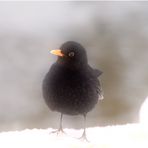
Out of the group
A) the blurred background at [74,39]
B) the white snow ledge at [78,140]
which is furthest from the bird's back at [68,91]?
the blurred background at [74,39]

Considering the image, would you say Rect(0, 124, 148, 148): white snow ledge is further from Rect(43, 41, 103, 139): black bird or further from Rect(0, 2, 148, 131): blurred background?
Rect(0, 2, 148, 131): blurred background

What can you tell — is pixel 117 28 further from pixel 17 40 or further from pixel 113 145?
pixel 113 145

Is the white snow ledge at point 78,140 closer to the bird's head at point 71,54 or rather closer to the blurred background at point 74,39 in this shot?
the bird's head at point 71,54

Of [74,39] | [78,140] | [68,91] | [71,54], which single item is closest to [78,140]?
[78,140]

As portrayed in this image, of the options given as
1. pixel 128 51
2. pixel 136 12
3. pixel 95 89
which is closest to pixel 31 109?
pixel 128 51

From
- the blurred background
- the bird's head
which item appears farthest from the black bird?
the blurred background

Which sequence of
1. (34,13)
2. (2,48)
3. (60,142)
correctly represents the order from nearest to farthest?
(60,142) < (34,13) < (2,48)
